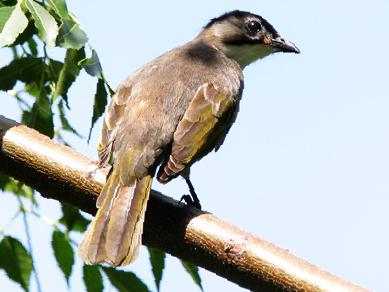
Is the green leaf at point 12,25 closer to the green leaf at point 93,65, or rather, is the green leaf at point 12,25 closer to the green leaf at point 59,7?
the green leaf at point 59,7

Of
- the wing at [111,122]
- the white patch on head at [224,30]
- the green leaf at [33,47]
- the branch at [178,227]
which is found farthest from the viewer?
the white patch on head at [224,30]

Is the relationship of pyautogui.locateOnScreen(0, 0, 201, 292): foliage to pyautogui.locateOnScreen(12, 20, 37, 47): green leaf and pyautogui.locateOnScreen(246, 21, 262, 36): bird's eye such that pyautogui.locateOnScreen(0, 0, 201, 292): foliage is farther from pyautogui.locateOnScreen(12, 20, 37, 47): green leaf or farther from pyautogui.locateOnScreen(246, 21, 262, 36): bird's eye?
pyautogui.locateOnScreen(246, 21, 262, 36): bird's eye

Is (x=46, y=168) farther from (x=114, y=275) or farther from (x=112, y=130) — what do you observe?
(x=112, y=130)

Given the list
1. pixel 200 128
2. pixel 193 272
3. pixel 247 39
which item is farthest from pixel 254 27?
pixel 193 272

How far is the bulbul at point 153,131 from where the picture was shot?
3707 mm

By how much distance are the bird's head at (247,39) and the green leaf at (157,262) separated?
346 cm

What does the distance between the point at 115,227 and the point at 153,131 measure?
947 mm

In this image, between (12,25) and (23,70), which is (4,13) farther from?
(23,70)

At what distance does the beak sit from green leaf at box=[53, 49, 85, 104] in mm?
3492

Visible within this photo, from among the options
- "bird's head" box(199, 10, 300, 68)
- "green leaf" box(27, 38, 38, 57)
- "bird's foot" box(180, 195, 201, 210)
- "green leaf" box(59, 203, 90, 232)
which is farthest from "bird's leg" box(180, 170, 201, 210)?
"bird's head" box(199, 10, 300, 68)

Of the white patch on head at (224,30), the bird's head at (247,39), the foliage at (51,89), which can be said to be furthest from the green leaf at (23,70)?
the white patch on head at (224,30)

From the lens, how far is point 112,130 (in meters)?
4.67

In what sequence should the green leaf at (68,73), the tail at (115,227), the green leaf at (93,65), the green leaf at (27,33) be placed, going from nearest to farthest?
1. the tail at (115,227)
2. the green leaf at (93,65)
3. the green leaf at (68,73)
4. the green leaf at (27,33)

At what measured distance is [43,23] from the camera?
355 centimetres
